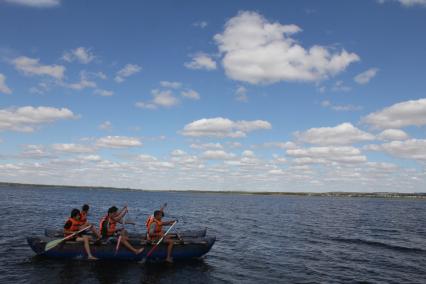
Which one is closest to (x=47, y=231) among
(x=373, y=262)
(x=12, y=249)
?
(x=12, y=249)

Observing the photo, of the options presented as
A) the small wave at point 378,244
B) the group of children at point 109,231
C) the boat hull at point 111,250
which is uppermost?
the group of children at point 109,231

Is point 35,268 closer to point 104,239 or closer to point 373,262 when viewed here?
point 104,239

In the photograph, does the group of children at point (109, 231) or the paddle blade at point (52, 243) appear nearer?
the paddle blade at point (52, 243)

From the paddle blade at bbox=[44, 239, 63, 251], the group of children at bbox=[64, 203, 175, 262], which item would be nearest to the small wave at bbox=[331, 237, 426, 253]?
the group of children at bbox=[64, 203, 175, 262]

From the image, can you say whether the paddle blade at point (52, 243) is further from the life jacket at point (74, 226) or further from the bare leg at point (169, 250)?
the bare leg at point (169, 250)

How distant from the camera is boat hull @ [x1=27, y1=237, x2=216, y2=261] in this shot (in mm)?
20531

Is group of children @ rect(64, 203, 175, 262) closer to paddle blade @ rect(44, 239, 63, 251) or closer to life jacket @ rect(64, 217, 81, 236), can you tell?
life jacket @ rect(64, 217, 81, 236)

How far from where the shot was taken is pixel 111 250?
20.6 m

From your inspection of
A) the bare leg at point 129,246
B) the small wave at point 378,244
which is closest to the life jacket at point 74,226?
the bare leg at point 129,246

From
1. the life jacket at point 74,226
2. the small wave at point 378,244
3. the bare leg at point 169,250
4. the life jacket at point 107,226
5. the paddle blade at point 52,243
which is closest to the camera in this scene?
the paddle blade at point 52,243

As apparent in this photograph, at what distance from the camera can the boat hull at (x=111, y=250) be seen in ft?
67.4

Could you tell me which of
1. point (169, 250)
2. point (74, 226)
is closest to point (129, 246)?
point (169, 250)

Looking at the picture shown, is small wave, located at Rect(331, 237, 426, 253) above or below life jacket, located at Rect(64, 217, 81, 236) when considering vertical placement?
below

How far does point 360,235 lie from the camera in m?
36.3
